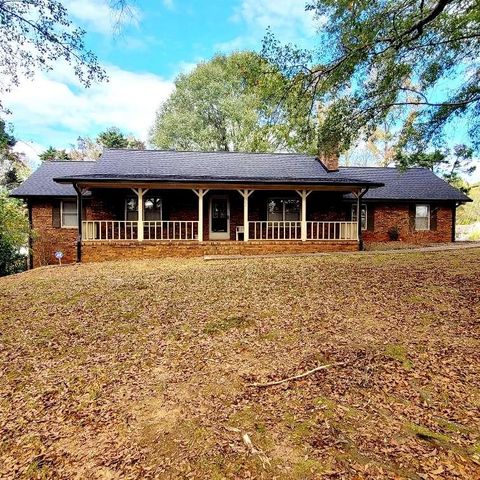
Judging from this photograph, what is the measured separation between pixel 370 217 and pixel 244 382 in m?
15.6

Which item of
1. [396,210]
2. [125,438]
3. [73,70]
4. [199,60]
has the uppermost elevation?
[199,60]

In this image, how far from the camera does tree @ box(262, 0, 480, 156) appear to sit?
687cm

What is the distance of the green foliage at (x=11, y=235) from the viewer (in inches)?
470

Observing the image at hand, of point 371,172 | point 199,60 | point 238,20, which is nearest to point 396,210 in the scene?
point 371,172

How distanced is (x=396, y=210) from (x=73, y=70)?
635 inches

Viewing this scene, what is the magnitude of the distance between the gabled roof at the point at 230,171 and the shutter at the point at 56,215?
0.52m

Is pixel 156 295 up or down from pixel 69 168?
down

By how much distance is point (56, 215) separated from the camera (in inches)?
630

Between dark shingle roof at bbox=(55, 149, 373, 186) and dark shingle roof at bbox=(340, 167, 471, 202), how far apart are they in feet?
6.62

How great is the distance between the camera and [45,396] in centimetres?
382

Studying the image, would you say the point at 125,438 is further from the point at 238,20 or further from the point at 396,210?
the point at 396,210

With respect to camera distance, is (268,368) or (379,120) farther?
(379,120)

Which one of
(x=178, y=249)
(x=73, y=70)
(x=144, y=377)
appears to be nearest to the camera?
(x=144, y=377)

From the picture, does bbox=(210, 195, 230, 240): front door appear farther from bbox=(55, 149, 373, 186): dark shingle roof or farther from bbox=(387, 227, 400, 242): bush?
bbox=(387, 227, 400, 242): bush
